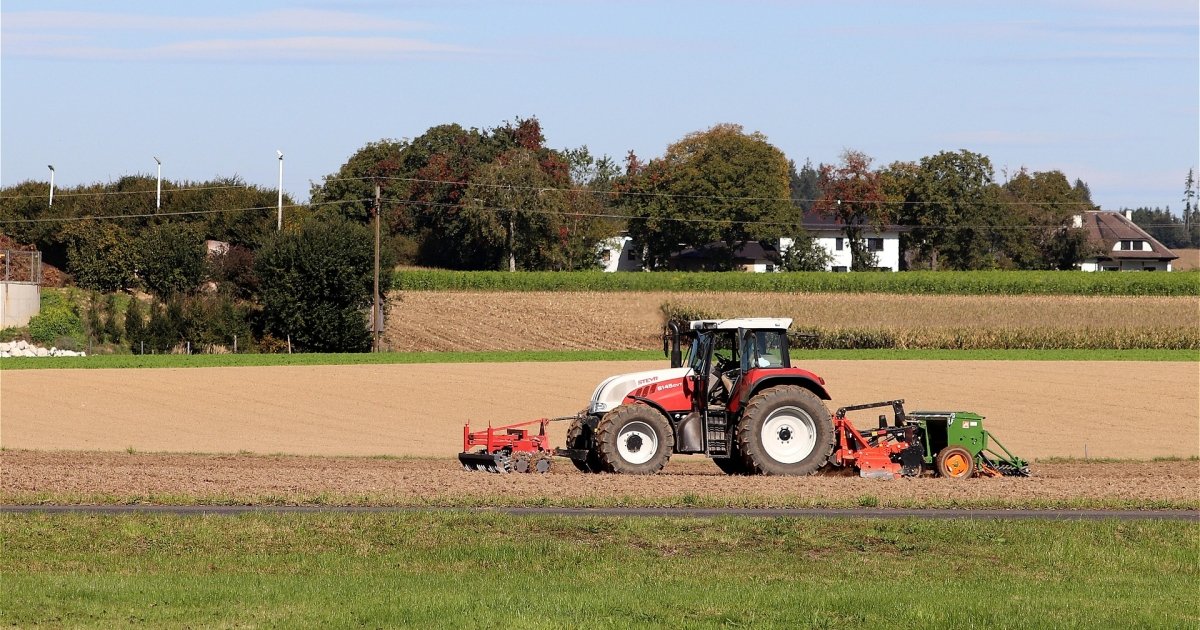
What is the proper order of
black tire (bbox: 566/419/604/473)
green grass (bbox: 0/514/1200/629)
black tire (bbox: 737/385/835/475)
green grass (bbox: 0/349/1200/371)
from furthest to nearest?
green grass (bbox: 0/349/1200/371), black tire (bbox: 566/419/604/473), black tire (bbox: 737/385/835/475), green grass (bbox: 0/514/1200/629)

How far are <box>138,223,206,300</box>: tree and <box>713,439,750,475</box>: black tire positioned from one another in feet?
156

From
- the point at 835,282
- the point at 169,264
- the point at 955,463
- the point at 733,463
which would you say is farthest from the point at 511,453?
the point at 835,282

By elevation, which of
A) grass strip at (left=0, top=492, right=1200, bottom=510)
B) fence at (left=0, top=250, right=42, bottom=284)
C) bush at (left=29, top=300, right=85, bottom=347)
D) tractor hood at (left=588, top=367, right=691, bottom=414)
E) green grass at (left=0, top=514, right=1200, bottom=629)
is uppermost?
fence at (left=0, top=250, right=42, bottom=284)

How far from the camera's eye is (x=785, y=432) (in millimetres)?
21766

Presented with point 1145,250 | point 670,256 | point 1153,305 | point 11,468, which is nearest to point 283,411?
point 11,468

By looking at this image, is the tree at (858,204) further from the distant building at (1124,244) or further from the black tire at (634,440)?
the black tire at (634,440)

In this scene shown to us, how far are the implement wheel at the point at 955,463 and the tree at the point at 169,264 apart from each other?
50.5 metres

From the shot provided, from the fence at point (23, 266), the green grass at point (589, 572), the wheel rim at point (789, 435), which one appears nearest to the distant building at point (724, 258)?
the fence at point (23, 266)

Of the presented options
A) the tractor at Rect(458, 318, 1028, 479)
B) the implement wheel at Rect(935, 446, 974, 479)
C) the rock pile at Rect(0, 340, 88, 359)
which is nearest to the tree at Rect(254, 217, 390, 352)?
the rock pile at Rect(0, 340, 88, 359)

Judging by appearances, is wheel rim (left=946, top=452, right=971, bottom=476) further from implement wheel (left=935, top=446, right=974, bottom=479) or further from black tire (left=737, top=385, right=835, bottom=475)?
black tire (left=737, top=385, right=835, bottom=475)

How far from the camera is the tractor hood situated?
22.1 meters

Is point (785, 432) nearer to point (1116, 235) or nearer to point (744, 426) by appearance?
point (744, 426)

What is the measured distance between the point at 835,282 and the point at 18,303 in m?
46.1

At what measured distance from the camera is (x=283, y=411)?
36.9 metres
